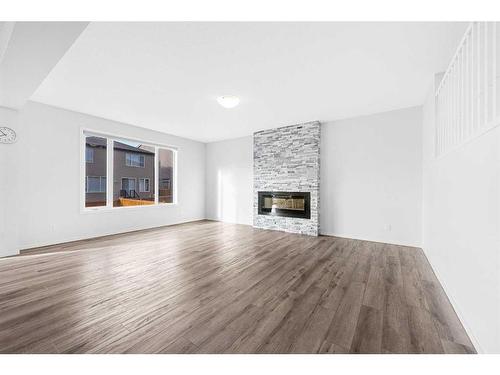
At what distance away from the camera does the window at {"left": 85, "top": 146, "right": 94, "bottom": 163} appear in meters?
4.47

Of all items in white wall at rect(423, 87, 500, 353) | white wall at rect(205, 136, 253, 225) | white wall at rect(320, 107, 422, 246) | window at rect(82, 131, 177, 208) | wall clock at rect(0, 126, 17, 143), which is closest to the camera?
white wall at rect(423, 87, 500, 353)

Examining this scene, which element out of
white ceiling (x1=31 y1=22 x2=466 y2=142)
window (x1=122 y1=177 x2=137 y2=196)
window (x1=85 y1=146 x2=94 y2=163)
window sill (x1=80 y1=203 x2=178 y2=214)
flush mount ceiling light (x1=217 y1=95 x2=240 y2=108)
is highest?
white ceiling (x1=31 y1=22 x2=466 y2=142)

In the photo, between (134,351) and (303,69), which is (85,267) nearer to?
(134,351)

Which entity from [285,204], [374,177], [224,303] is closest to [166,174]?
[285,204]

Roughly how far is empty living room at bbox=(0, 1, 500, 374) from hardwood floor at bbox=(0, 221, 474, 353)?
0.07ft

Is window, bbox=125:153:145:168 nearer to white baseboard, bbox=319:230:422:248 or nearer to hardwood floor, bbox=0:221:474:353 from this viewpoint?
hardwood floor, bbox=0:221:474:353

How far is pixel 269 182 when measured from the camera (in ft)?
18.2

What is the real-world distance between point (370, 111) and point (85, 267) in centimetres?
540

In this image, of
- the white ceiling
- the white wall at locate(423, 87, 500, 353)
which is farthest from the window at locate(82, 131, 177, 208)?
the white wall at locate(423, 87, 500, 353)

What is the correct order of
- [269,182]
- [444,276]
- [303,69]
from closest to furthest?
[444,276] < [303,69] < [269,182]

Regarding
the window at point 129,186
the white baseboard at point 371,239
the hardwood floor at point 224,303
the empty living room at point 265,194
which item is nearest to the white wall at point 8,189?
the empty living room at point 265,194

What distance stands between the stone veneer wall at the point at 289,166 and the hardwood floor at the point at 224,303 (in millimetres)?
1536

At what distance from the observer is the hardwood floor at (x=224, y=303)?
1471 millimetres
